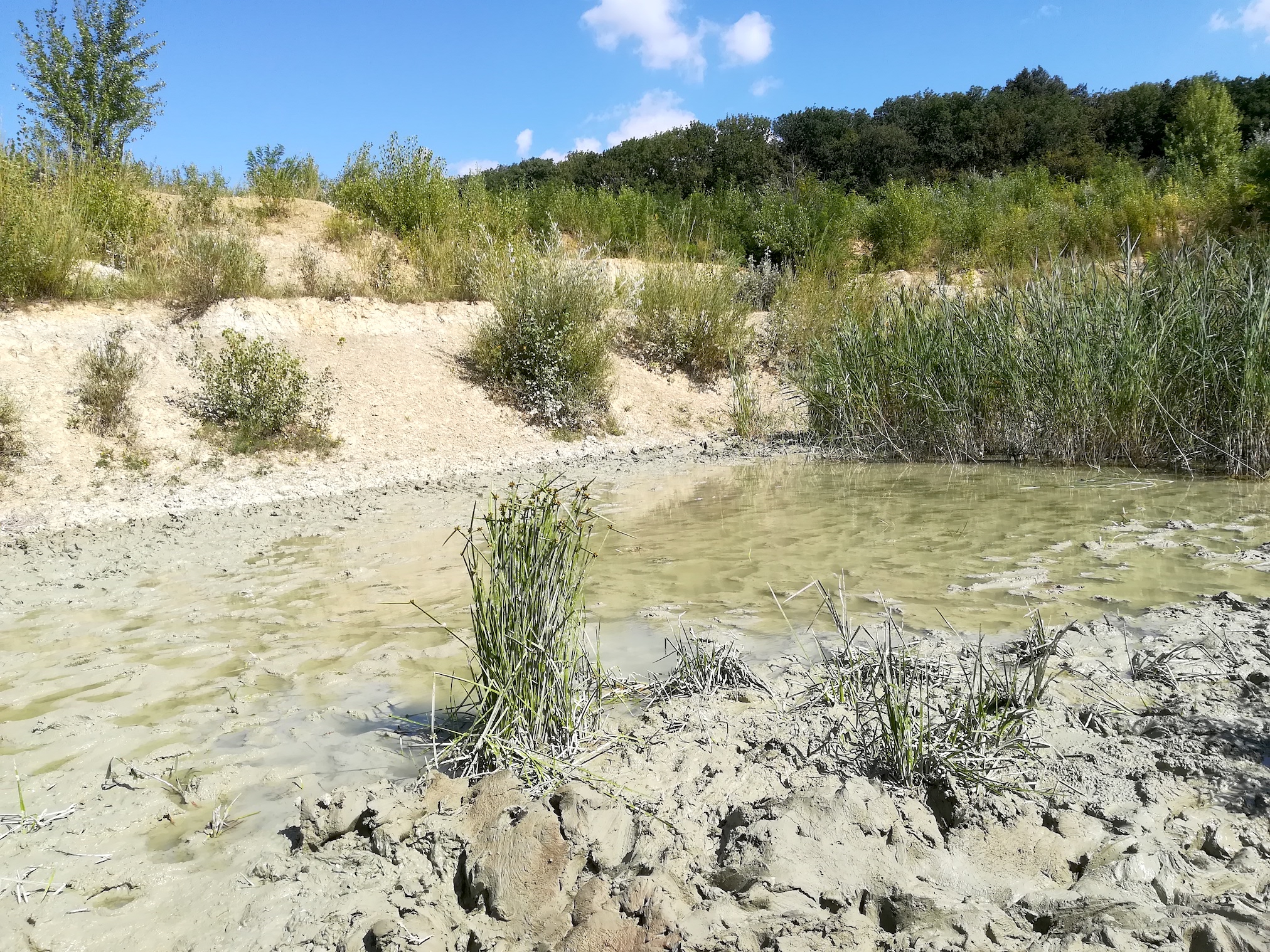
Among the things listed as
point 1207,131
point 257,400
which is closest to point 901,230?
point 257,400

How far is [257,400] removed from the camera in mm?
9023

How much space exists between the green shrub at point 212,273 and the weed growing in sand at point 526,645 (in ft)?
30.5

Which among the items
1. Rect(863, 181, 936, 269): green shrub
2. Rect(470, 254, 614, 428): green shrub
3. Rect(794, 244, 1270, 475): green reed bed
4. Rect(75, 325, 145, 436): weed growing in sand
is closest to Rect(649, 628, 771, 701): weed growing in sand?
Rect(794, 244, 1270, 475): green reed bed

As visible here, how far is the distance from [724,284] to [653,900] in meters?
12.1

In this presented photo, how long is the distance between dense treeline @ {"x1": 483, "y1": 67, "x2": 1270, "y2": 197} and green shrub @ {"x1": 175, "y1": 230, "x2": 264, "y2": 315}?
20386 millimetres

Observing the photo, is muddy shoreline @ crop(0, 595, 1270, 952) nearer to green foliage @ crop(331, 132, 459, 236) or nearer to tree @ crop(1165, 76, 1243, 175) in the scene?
green foliage @ crop(331, 132, 459, 236)

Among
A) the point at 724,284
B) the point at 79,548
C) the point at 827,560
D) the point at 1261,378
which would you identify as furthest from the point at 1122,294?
the point at 79,548

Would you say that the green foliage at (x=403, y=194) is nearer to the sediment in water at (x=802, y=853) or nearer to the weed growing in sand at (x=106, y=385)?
the weed growing in sand at (x=106, y=385)

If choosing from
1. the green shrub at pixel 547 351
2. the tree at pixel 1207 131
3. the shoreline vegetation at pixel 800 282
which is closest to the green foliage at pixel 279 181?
the shoreline vegetation at pixel 800 282

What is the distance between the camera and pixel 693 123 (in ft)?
115

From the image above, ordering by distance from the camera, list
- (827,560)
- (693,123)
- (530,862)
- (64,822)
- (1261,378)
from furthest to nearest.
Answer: (693,123), (1261,378), (827,560), (64,822), (530,862)

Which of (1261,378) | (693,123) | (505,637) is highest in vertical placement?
(693,123)

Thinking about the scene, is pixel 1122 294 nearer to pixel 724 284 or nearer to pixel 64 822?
pixel 724 284

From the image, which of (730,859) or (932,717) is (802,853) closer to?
(730,859)
